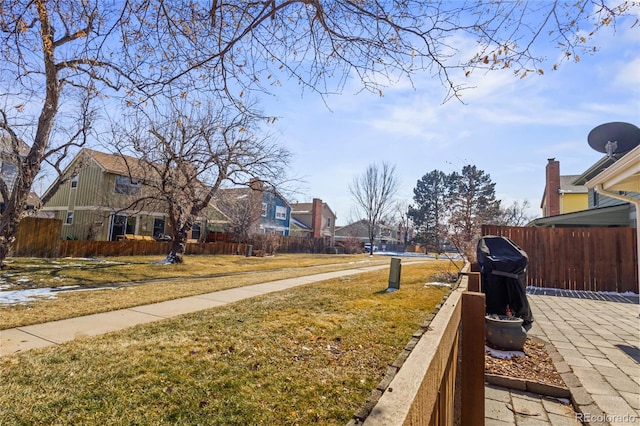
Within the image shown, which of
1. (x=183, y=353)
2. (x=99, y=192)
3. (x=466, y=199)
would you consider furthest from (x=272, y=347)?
(x=99, y=192)

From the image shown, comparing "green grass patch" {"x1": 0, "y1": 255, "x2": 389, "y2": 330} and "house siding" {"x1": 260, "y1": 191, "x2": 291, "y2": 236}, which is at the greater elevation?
"house siding" {"x1": 260, "y1": 191, "x2": 291, "y2": 236}

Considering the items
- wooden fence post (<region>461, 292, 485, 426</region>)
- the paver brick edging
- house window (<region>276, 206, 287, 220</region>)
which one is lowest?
the paver brick edging

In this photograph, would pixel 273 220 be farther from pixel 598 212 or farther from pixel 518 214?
pixel 518 214

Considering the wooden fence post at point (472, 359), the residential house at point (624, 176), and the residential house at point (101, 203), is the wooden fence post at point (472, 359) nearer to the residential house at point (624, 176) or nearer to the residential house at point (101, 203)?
the residential house at point (624, 176)

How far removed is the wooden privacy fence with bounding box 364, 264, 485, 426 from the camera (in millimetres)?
1135

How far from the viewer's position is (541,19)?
3.03 metres

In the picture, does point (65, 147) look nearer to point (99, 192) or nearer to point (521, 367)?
point (99, 192)

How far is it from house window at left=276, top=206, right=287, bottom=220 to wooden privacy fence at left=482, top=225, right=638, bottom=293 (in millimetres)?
27013

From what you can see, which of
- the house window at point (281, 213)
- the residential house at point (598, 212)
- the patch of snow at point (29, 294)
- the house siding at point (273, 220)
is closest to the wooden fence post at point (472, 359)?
the residential house at point (598, 212)

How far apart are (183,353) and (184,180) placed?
11295 mm

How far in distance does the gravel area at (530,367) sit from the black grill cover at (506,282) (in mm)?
588

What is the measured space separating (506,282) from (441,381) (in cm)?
411

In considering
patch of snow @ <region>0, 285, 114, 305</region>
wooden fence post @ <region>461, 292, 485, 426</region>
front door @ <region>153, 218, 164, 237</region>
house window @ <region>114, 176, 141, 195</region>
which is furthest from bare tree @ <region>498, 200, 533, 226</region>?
patch of snow @ <region>0, 285, 114, 305</region>

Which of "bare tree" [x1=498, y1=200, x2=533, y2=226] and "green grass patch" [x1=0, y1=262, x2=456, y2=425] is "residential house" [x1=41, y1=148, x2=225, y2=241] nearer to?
"green grass patch" [x1=0, y1=262, x2=456, y2=425]
